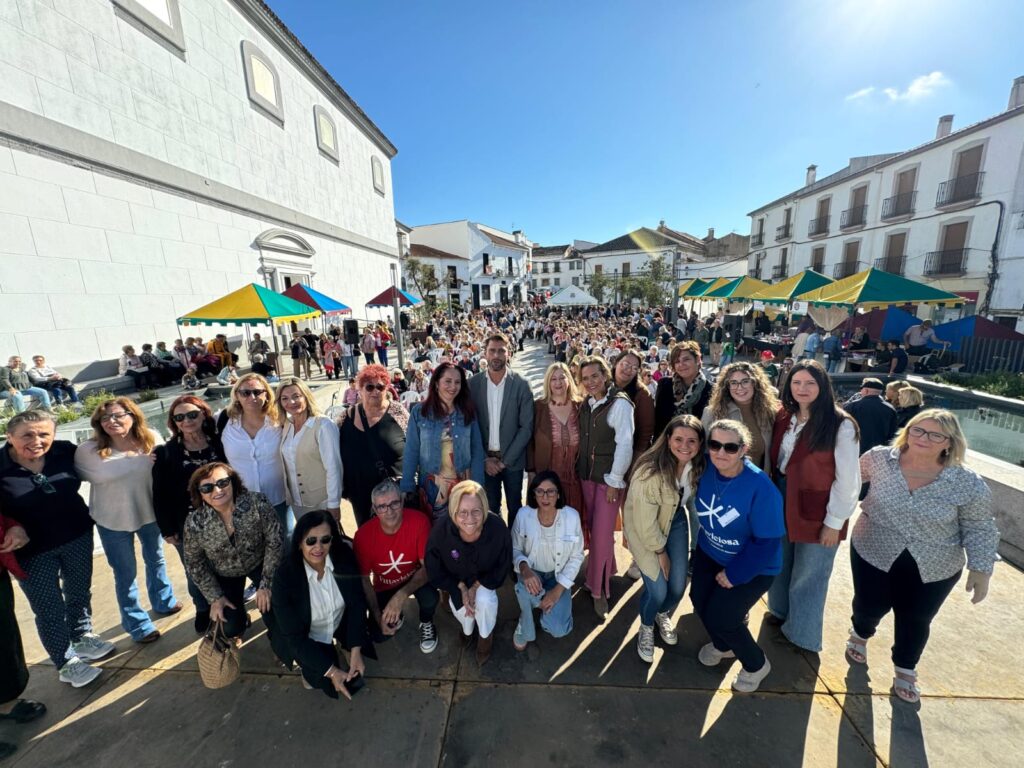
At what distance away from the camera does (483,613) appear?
266 cm

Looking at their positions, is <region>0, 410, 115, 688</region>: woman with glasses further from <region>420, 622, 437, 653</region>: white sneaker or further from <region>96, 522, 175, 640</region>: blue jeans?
<region>420, 622, 437, 653</region>: white sneaker

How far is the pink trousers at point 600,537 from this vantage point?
9.90 ft

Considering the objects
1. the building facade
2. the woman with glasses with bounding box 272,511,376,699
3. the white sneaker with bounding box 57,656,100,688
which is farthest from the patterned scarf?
the building facade

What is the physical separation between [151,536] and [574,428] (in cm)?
318

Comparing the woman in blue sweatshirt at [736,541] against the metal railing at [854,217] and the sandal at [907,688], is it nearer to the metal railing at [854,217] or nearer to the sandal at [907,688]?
the sandal at [907,688]

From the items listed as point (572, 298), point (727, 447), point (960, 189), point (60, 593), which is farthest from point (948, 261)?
point (60, 593)

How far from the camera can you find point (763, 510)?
85.4 inches

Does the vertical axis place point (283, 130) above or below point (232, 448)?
above

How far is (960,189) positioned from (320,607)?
2621 cm

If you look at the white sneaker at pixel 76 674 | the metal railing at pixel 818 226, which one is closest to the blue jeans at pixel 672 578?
the white sneaker at pixel 76 674

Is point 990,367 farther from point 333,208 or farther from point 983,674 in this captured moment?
point 333,208

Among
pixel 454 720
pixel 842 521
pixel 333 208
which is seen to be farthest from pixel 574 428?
pixel 333 208

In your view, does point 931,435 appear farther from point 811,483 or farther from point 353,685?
point 353,685

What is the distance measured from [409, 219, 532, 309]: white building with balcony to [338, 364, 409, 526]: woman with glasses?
36.2 m
